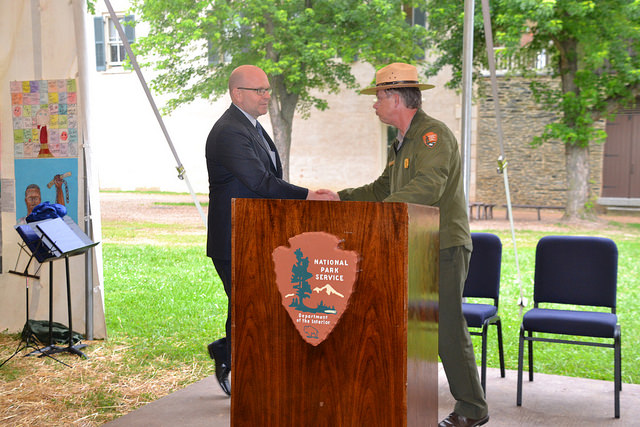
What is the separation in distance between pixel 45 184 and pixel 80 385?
5.53 feet

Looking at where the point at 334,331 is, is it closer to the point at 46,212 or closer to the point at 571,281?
the point at 571,281

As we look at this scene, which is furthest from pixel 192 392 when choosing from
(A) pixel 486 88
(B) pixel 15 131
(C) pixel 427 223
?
(A) pixel 486 88

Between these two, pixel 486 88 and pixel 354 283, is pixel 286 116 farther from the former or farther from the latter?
pixel 354 283

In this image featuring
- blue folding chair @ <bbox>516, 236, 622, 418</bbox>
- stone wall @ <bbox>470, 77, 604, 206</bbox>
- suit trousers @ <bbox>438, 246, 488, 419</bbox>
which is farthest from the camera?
stone wall @ <bbox>470, 77, 604, 206</bbox>

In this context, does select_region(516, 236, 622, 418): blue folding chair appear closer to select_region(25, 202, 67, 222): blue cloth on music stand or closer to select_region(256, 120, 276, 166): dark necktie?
select_region(256, 120, 276, 166): dark necktie

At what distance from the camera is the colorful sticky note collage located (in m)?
5.29

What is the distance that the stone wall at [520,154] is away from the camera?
1972 centimetres

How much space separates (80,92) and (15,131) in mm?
678

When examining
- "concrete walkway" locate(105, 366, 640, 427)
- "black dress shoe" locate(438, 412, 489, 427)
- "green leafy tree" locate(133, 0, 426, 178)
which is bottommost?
"concrete walkway" locate(105, 366, 640, 427)

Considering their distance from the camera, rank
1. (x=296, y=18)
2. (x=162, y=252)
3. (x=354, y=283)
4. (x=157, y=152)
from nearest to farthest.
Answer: (x=354, y=283) < (x=162, y=252) < (x=296, y=18) < (x=157, y=152)

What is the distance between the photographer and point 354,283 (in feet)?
7.40

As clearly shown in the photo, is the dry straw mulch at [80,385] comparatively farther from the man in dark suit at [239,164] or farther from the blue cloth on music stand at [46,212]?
the blue cloth on music stand at [46,212]

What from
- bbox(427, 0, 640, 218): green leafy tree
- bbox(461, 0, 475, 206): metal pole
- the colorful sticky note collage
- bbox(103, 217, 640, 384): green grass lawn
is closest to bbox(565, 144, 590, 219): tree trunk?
bbox(427, 0, 640, 218): green leafy tree

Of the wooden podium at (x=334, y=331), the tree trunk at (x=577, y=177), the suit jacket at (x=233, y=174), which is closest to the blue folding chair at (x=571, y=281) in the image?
the suit jacket at (x=233, y=174)
